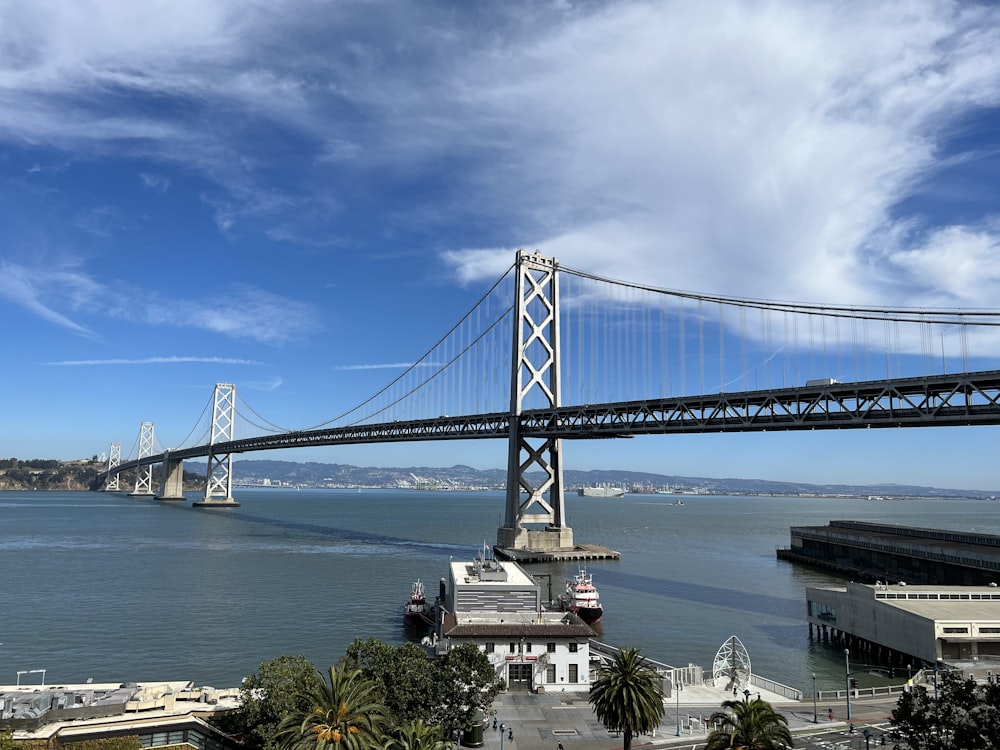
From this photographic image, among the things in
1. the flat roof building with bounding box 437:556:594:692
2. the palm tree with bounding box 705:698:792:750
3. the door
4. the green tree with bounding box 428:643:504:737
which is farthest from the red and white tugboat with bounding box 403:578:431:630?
the palm tree with bounding box 705:698:792:750

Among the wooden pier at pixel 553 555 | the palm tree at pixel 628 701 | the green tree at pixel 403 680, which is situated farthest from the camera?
the wooden pier at pixel 553 555

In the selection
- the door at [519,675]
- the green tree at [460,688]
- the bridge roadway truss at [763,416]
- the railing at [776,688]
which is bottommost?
the railing at [776,688]

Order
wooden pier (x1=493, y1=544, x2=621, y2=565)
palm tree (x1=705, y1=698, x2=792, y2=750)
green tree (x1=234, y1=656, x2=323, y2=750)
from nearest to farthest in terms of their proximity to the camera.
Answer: palm tree (x1=705, y1=698, x2=792, y2=750), green tree (x1=234, y1=656, x2=323, y2=750), wooden pier (x1=493, y1=544, x2=621, y2=565)

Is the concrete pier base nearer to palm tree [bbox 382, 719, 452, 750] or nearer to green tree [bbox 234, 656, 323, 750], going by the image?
green tree [bbox 234, 656, 323, 750]

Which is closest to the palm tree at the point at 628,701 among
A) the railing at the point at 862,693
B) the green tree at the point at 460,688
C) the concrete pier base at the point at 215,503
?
the green tree at the point at 460,688

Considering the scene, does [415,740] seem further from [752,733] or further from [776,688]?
[776,688]

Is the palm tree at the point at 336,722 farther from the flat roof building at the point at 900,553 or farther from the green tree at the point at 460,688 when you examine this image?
the flat roof building at the point at 900,553

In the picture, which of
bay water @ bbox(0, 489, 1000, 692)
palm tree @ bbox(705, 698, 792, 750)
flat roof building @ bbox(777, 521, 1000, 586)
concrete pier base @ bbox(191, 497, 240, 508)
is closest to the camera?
palm tree @ bbox(705, 698, 792, 750)
